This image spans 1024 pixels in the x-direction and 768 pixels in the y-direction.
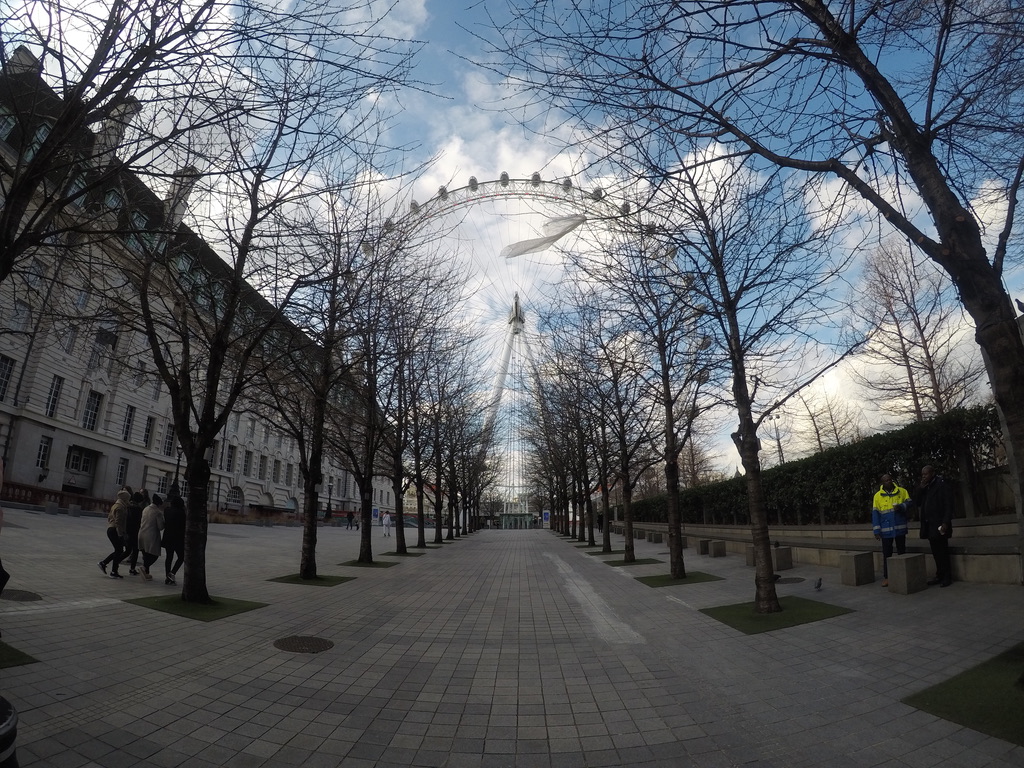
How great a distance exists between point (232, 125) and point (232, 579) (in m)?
11.6

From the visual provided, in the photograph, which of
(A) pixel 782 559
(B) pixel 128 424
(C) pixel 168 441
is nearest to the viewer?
(A) pixel 782 559

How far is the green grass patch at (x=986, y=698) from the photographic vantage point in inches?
175

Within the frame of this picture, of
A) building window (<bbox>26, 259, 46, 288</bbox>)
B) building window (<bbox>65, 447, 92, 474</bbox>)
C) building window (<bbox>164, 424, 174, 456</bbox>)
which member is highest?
building window (<bbox>164, 424, 174, 456</bbox>)

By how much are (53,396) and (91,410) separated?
4588 mm

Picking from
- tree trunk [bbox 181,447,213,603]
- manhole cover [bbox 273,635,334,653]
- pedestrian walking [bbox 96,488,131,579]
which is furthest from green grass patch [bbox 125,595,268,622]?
pedestrian walking [bbox 96,488,131,579]

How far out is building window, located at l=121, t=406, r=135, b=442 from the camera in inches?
1941

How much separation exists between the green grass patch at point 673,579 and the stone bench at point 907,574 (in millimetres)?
4874

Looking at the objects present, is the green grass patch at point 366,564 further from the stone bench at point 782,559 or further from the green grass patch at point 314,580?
the stone bench at point 782,559

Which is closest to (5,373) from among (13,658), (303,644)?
(13,658)

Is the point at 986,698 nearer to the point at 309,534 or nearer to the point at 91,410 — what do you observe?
the point at 309,534

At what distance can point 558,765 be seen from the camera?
4.37m

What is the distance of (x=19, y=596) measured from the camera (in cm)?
880

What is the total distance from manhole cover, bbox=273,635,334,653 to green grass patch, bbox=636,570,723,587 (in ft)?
29.6

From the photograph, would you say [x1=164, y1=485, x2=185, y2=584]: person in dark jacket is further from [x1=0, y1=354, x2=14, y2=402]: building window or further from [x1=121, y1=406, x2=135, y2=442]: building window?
[x1=121, y1=406, x2=135, y2=442]: building window
